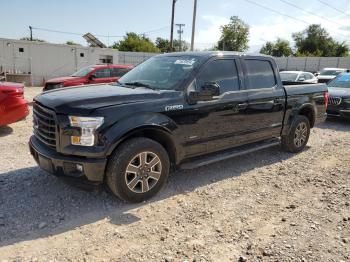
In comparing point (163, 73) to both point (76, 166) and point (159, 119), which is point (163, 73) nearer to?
point (159, 119)

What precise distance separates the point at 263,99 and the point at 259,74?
45 cm

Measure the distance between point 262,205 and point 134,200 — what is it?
5.34ft

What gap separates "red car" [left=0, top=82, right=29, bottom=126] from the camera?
699 cm

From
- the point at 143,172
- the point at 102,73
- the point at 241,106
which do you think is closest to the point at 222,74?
the point at 241,106

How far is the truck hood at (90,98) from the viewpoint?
12.2ft

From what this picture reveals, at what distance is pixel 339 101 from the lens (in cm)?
1012

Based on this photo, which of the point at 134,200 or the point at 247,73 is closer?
the point at 134,200

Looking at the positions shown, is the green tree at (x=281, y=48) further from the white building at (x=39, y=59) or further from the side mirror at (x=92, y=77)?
the side mirror at (x=92, y=77)

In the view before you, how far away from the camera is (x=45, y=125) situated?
4.01 metres

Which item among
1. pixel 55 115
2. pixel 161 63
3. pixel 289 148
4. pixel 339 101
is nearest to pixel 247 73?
pixel 161 63

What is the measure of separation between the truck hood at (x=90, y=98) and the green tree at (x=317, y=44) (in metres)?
65.9

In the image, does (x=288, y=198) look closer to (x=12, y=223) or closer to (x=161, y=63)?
(x=161, y=63)

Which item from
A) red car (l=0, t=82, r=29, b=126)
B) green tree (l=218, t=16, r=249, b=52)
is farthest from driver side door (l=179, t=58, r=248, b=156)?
green tree (l=218, t=16, r=249, b=52)

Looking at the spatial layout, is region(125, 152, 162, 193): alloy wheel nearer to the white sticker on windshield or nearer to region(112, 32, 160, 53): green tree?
the white sticker on windshield
